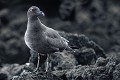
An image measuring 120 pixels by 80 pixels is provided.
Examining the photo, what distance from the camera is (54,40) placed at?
14.8 meters

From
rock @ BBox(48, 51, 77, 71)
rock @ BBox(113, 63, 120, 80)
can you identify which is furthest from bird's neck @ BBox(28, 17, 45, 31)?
rock @ BBox(113, 63, 120, 80)

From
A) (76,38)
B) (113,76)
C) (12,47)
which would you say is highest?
(12,47)

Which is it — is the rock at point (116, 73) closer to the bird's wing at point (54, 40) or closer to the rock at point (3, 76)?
the bird's wing at point (54, 40)

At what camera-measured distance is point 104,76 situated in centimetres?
1317

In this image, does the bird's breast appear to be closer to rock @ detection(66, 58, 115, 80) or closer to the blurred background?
rock @ detection(66, 58, 115, 80)

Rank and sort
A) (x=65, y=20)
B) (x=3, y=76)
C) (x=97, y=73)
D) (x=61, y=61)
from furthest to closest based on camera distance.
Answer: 1. (x=65, y=20)
2. (x=3, y=76)
3. (x=61, y=61)
4. (x=97, y=73)

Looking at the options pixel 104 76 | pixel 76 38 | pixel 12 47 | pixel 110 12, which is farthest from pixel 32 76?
pixel 110 12

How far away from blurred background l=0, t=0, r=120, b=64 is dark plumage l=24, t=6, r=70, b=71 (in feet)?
38.2

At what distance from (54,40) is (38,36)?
96 cm

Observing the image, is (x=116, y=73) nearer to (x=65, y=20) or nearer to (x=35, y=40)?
(x=35, y=40)

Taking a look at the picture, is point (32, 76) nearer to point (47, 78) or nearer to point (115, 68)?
point (47, 78)

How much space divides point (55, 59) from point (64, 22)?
11.0m

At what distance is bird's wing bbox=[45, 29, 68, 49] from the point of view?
1448 centimetres

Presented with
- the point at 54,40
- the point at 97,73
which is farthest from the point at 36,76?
the point at 54,40
